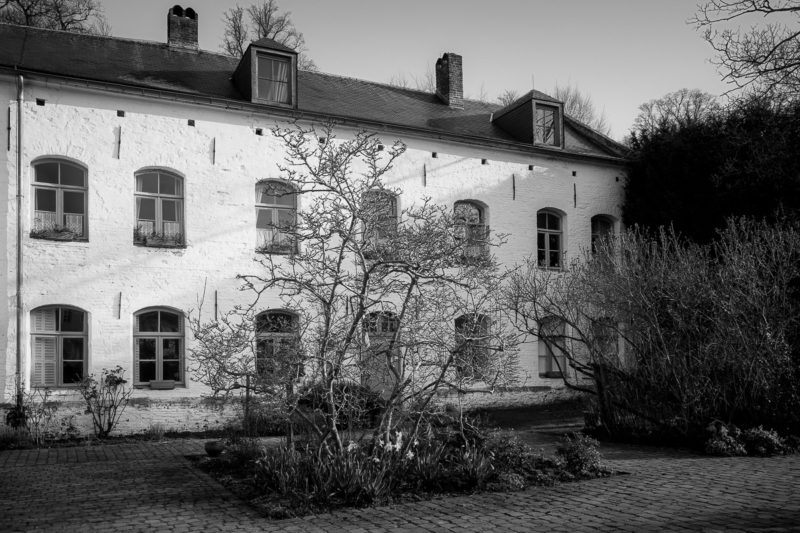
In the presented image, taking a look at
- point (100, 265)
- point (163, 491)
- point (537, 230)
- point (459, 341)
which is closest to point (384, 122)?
point (537, 230)

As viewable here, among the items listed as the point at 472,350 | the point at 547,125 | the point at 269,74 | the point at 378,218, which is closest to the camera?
the point at 378,218

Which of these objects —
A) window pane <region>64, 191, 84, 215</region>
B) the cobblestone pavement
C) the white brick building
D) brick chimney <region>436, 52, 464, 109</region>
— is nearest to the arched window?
the white brick building

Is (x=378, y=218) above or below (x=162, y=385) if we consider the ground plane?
above

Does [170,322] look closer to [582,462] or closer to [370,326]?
[370,326]

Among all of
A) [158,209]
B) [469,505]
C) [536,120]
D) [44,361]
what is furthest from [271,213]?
[469,505]

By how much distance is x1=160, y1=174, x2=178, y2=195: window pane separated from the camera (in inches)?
547

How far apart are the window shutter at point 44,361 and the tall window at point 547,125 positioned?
39.4 feet

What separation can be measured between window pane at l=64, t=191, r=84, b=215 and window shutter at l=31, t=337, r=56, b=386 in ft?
7.76

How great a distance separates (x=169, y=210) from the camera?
13.9 metres

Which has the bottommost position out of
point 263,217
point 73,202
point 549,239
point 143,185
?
point 549,239

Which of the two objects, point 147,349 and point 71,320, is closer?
Result: point 71,320

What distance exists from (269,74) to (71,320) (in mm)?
6349

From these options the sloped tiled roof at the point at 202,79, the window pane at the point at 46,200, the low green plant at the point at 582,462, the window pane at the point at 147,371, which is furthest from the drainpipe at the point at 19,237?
the low green plant at the point at 582,462

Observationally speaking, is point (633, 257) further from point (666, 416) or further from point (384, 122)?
point (384, 122)
